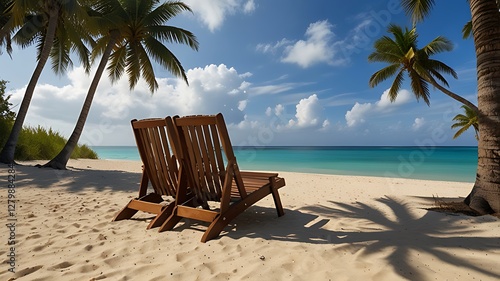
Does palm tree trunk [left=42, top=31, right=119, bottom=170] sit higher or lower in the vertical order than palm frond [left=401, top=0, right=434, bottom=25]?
lower

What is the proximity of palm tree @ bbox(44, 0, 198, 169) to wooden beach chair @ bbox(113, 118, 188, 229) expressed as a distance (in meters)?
8.57

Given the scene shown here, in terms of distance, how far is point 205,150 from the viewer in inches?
115

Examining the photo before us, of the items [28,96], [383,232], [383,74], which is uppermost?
[383,74]

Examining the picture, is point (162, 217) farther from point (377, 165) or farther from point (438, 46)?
point (377, 165)

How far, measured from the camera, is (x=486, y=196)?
12.5 ft

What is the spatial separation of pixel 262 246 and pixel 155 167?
6.32ft

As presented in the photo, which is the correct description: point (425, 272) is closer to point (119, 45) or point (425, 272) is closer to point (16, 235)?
point (16, 235)

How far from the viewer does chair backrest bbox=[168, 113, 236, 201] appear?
9.07 ft

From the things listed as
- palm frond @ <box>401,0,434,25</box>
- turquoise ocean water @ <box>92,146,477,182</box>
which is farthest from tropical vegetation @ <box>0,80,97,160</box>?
palm frond @ <box>401,0,434,25</box>

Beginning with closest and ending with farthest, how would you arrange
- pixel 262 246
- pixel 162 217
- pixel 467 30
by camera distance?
pixel 262 246
pixel 162 217
pixel 467 30

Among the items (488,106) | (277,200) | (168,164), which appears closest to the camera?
(168,164)

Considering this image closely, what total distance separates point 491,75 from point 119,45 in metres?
14.1

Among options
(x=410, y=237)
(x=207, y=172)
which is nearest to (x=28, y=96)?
(x=207, y=172)

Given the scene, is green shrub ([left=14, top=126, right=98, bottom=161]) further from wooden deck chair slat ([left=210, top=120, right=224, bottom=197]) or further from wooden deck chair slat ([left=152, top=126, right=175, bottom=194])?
wooden deck chair slat ([left=210, top=120, right=224, bottom=197])
